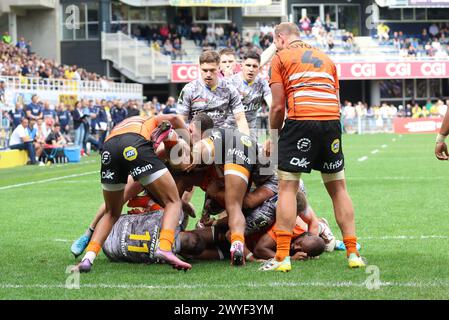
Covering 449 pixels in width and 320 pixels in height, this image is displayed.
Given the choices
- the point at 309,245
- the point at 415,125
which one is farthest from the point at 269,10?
the point at 309,245

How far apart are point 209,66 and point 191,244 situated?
2.32 m

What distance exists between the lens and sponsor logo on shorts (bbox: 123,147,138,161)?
7777mm

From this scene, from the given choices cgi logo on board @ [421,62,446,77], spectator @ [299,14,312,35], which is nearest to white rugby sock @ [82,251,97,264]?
cgi logo on board @ [421,62,446,77]

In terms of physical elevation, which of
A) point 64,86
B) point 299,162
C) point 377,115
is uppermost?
point 64,86

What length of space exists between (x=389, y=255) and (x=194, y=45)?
50.0 metres

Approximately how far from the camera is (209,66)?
9.86 metres

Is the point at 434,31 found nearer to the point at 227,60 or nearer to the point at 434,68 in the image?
the point at 434,68

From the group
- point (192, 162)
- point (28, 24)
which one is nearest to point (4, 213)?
point (192, 162)

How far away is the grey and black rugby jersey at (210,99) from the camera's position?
34.1 feet

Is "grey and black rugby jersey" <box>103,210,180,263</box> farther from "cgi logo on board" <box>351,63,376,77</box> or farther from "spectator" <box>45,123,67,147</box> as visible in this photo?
"cgi logo on board" <box>351,63,376,77</box>

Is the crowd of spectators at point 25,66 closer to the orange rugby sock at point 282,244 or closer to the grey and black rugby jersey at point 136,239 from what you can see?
the grey and black rugby jersey at point 136,239

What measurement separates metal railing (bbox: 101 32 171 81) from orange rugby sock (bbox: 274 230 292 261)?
46.2 m

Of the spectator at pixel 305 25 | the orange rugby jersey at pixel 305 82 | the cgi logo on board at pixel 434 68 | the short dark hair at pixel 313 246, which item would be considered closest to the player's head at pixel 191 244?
the short dark hair at pixel 313 246

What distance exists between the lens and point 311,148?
7766 mm
